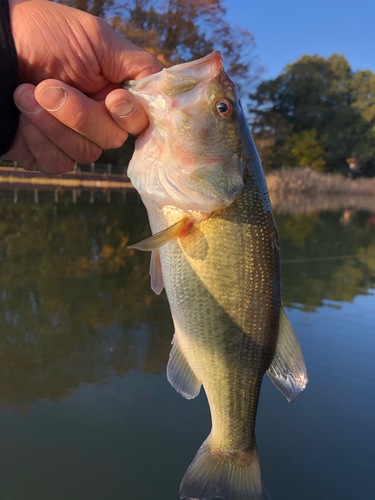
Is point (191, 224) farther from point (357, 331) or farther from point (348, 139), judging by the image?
point (348, 139)

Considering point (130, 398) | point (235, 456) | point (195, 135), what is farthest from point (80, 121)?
point (130, 398)

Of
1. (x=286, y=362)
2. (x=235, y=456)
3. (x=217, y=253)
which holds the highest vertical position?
(x=217, y=253)

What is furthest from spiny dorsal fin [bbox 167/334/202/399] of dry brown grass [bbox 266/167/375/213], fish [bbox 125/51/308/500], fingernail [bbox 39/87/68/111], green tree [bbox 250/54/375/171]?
green tree [bbox 250/54/375/171]

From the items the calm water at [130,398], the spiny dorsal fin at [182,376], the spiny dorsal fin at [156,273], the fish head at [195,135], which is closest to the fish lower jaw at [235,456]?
the spiny dorsal fin at [182,376]

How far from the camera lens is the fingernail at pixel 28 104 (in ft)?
5.33

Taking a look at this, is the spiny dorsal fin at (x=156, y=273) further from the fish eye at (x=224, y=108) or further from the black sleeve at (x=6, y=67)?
the black sleeve at (x=6, y=67)

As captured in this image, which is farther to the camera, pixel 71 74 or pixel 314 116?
pixel 314 116

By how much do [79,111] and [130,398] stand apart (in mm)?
1909

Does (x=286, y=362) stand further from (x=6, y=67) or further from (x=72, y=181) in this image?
(x=72, y=181)

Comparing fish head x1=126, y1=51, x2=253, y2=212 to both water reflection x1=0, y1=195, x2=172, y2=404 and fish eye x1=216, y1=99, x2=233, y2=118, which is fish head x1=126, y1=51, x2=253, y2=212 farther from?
water reflection x1=0, y1=195, x2=172, y2=404

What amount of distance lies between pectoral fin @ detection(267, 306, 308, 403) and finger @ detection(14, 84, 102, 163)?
1261mm

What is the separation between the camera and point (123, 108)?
1607 mm

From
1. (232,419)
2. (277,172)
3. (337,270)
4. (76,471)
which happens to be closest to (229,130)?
(232,419)

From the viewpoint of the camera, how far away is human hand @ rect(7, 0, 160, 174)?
1.61 metres
